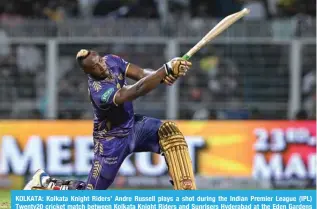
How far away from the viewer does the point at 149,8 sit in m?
18.5

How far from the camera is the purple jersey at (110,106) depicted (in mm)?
10602

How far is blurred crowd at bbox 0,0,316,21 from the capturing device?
60.8 ft

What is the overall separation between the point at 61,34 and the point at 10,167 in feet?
8.23

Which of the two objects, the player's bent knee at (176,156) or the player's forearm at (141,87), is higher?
the player's forearm at (141,87)

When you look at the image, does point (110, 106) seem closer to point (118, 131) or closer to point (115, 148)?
Result: point (118, 131)
